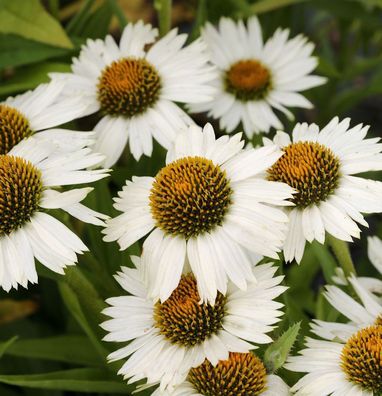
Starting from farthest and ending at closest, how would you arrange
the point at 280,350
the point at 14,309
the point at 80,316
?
the point at 14,309 < the point at 80,316 < the point at 280,350

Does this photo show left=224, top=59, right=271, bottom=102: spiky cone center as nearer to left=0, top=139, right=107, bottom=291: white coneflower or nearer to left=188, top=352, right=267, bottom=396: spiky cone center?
left=0, top=139, right=107, bottom=291: white coneflower

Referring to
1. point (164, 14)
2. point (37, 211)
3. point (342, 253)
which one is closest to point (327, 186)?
point (342, 253)

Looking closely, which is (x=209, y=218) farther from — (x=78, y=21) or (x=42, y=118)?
(x=78, y=21)

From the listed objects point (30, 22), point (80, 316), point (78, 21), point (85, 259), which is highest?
point (78, 21)

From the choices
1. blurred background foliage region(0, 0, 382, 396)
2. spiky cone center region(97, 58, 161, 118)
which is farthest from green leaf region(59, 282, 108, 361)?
spiky cone center region(97, 58, 161, 118)

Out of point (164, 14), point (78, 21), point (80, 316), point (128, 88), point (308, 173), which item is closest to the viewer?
point (308, 173)

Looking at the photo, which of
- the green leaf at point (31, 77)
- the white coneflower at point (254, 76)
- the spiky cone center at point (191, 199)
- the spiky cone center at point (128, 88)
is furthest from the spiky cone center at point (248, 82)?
the spiky cone center at point (191, 199)

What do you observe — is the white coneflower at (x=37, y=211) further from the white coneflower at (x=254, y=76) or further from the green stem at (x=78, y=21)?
the green stem at (x=78, y=21)
